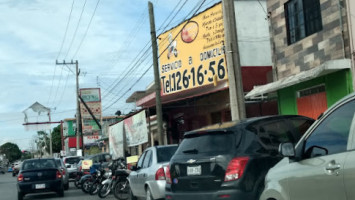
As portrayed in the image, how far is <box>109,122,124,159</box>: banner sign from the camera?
1110 inches

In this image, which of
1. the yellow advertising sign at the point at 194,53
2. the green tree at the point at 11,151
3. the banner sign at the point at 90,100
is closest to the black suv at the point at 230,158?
the yellow advertising sign at the point at 194,53

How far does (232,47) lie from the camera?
12.0 meters

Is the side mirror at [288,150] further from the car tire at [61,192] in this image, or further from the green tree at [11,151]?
the green tree at [11,151]

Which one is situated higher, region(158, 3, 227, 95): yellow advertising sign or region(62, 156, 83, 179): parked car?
region(158, 3, 227, 95): yellow advertising sign

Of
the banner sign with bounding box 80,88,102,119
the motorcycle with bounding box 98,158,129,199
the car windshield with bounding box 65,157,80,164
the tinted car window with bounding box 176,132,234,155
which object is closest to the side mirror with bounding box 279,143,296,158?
the tinted car window with bounding box 176,132,234,155

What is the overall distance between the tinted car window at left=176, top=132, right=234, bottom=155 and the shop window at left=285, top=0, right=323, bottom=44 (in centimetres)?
776

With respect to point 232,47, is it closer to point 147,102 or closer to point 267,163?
point 267,163

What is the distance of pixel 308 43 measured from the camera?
14.1 m

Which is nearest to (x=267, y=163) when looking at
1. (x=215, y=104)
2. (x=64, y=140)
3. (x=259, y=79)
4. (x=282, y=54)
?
(x=282, y=54)

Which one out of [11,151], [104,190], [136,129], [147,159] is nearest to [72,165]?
[136,129]

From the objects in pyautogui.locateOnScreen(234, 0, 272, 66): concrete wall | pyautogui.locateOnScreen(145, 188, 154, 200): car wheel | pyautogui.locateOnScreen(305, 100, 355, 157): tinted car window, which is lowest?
pyautogui.locateOnScreen(145, 188, 154, 200): car wheel

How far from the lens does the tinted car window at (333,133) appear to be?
4371 millimetres

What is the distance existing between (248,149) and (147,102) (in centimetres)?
2131

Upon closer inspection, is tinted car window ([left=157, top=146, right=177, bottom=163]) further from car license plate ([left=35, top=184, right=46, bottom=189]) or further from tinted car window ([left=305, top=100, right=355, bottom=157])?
car license plate ([left=35, top=184, right=46, bottom=189])
